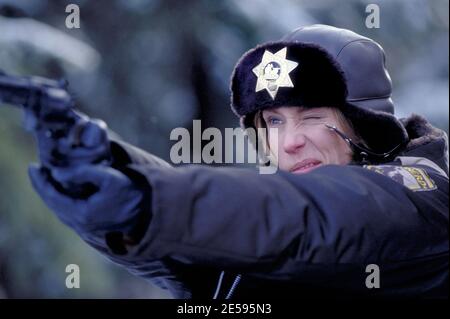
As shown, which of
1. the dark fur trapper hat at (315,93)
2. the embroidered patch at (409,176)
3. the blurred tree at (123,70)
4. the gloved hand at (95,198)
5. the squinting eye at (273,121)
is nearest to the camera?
the gloved hand at (95,198)

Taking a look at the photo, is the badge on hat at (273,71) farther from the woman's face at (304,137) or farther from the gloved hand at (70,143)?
the gloved hand at (70,143)

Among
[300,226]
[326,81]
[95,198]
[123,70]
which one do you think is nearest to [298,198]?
[300,226]

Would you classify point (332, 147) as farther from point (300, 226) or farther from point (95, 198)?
point (95, 198)

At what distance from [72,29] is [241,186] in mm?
3023

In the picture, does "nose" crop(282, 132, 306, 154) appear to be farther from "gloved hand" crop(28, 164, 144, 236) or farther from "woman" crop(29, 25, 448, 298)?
"gloved hand" crop(28, 164, 144, 236)

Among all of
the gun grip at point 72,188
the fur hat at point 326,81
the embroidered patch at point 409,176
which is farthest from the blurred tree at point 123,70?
the gun grip at point 72,188

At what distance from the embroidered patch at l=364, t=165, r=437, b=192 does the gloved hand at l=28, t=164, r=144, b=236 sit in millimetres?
507

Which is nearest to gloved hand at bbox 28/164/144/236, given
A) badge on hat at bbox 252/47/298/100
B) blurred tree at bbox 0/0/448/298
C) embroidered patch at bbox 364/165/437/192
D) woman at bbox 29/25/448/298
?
woman at bbox 29/25/448/298

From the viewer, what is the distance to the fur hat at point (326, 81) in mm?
1678

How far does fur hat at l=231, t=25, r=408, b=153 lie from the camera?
1.68m

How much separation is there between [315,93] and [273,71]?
0.10 m

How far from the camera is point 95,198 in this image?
1.04 m

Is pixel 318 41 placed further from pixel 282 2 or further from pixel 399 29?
pixel 399 29

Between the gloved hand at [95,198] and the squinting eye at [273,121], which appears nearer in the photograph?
the gloved hand at [95,198]
